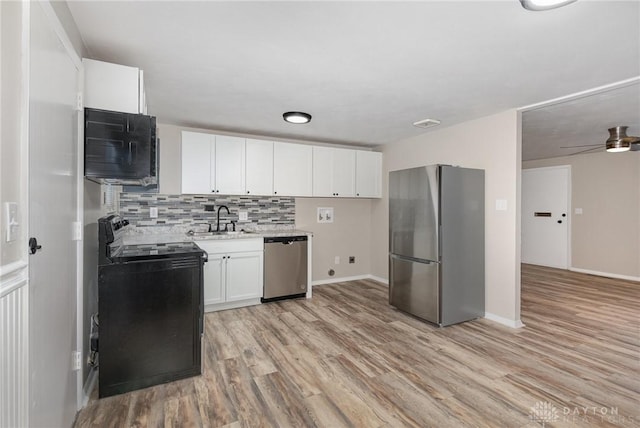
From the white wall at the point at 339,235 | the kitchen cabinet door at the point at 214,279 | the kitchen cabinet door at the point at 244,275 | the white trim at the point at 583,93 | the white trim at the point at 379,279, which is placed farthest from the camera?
the white trim at the point at 379,279

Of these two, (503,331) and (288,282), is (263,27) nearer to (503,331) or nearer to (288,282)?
(288,282)

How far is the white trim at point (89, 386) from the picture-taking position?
6.36 feet

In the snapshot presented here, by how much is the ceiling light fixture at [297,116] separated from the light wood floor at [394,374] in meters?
2.20

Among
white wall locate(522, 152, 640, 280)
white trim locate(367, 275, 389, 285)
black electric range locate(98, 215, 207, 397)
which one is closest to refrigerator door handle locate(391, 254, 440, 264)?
white trim locate(367, 275, 389, 285)

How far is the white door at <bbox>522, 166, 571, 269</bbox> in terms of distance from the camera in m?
6.12

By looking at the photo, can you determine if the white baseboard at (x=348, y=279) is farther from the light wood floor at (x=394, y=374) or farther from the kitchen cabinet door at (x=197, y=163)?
the kitchen cabinet door at (x=197, y=163)

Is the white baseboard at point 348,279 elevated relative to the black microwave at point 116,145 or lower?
lower

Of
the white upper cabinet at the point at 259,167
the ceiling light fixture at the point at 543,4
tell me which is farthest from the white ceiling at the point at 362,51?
the white upper cabinet at the point at 259,167

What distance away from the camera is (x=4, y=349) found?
1.00 meters

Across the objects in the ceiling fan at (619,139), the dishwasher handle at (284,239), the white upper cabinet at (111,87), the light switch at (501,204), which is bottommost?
the dishwasher handle at (284,239)

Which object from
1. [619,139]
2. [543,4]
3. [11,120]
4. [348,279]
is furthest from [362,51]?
[619,139]

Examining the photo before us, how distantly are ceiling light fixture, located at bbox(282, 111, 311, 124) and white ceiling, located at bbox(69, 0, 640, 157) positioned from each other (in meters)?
0.09

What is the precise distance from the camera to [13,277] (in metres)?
1.05

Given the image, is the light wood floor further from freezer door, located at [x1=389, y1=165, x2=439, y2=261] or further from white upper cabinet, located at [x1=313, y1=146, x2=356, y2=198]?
white upper cabinet, located at [x1=313, y1=146, x2=356, y2=198]
